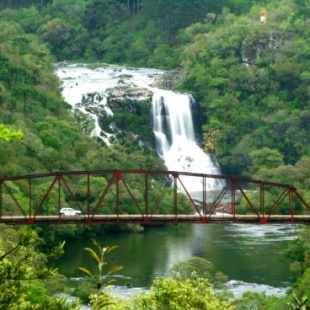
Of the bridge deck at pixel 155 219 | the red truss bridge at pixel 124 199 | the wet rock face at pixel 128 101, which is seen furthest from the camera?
the wet rock face at pixel 128 101

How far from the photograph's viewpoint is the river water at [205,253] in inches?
2046

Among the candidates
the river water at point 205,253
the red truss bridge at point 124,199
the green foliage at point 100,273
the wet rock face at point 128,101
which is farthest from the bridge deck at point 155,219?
the wet rock face at point 128,101

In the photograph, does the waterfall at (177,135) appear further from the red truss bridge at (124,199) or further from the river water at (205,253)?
the river water at (205,253)

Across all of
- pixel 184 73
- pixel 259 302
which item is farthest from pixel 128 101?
pixel 259 302

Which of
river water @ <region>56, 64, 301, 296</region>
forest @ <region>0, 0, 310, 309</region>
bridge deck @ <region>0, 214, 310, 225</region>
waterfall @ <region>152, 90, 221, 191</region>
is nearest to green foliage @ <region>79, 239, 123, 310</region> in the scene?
forest @ <region>0, 0, 310, 309</region>

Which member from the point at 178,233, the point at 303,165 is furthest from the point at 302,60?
the point at 178,233

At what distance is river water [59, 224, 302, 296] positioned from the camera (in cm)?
5197

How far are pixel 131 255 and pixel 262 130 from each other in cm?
3369

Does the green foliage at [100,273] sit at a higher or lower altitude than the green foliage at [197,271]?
higher

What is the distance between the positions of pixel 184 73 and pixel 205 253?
43226 mm

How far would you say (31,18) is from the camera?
119875 millimetres

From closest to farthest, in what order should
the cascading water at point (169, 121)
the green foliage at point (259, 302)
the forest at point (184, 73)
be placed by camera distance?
the green foliage at point (259, 302)
the forest at point (184, 73)
the cascading water at point (169, 121)

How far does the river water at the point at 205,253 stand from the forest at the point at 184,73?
161 centimetres

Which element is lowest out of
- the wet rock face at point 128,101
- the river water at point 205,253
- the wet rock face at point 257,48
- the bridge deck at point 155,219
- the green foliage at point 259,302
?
the river water at point 205,253
